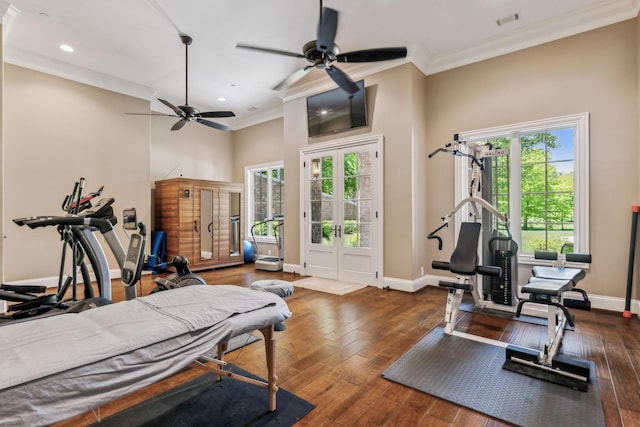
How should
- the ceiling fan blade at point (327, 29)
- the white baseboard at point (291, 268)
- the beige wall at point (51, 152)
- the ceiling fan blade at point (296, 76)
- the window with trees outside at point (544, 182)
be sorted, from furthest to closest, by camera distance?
the white baseboard at point (291, 268) < the beige wall at point (51, 152) < the window with trees outside at point (544, 182) < the ceiling fan blade at point (296, 76) < the ceiling fan blade at point (327, 29)

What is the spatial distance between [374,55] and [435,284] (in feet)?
11.7

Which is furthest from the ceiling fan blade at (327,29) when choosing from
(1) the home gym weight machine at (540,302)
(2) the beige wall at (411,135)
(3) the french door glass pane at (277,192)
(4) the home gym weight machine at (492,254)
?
(3) the french door glass pane at (277,192)

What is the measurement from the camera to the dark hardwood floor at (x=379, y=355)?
1874mm

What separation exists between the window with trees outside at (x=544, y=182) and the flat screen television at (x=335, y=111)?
1.92m

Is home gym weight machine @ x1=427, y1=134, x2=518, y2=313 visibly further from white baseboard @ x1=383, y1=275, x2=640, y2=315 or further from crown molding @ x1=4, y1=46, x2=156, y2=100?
crown molding @ x1=4, y1=46, x2=156, y2=100

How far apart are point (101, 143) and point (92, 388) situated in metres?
5.70

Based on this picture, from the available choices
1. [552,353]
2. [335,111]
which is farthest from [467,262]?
[335,111]

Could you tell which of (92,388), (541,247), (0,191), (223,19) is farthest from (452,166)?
(0,191)

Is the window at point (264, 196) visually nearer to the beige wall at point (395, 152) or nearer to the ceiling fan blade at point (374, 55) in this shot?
the beige wall at point (395, 152)

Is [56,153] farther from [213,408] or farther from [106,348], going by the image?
[106,348]

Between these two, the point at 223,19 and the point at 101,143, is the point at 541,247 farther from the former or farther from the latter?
the point at 101,143

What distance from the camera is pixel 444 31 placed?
424cm

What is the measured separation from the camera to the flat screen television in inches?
201

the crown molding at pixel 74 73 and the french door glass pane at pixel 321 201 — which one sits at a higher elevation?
the crown molding at pixel 74 73
